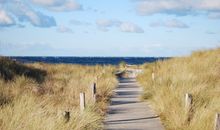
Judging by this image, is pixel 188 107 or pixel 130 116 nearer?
pixel 188 107

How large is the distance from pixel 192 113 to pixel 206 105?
1.14 metres

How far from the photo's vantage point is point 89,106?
16.0m

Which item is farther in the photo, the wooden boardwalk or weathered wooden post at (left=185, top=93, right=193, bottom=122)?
the wooden boardwalk

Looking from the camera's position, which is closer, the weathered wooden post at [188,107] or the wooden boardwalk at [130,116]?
the weathered wooden post at [188,107]

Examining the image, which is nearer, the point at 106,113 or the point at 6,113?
the point at 6,113

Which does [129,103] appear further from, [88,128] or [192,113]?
[88,128]

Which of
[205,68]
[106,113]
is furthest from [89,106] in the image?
[205,68]

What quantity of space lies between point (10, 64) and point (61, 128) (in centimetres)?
2273

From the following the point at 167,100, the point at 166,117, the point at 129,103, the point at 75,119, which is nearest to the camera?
the point at 75,119

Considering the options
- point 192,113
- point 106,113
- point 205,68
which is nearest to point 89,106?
point 106,113

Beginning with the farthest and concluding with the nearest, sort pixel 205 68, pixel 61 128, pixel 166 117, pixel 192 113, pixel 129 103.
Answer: pixel 205 68, pixel 129 103, pixel 166 117, pixel 192 113, pixel 61 128

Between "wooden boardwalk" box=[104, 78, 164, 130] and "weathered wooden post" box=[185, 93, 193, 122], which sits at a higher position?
"weathered wooden post" box=[185, 93, 193, 122]

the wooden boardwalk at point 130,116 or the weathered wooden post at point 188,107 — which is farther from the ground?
the weathered wooden post at point 188,107

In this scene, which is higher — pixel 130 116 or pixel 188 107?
pixel 188 107
